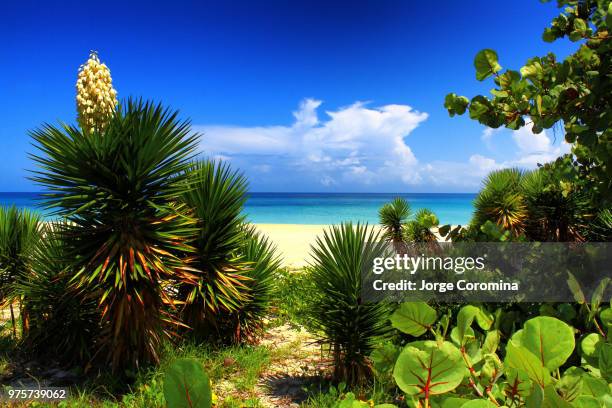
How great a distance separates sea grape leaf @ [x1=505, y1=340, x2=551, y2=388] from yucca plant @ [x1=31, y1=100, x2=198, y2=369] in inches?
161

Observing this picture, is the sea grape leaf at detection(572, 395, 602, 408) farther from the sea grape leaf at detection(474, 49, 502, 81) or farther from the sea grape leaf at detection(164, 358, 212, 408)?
the sea grape leaf at detection(474, 49, 502, 81)

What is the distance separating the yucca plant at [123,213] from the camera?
14.1ft

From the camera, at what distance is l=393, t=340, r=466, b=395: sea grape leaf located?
20.6 inches

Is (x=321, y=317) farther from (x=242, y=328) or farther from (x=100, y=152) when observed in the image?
(x=100, y=152)

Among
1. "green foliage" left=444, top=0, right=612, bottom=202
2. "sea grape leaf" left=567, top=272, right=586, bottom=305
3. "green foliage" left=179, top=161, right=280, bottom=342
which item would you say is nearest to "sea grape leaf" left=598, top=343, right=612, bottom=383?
"sea grape leaf" left=567, top=272, right=586, bottom=305

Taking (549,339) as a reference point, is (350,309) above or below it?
below

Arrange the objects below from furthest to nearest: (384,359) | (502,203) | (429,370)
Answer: (502,203) < (384,359) < (429,370)

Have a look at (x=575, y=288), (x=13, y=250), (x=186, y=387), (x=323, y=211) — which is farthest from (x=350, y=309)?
(x=323, y=211)

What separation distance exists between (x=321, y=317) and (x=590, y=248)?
2.99m

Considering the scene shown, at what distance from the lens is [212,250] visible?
5371 mm

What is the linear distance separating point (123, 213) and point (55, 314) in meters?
1.87

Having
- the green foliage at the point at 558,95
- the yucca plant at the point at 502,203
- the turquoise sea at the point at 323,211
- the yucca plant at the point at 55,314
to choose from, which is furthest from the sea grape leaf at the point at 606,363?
the turquoise sea at the point at 323,211

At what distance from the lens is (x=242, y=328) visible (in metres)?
5.84

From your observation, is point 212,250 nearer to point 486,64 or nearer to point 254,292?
point 254,292
